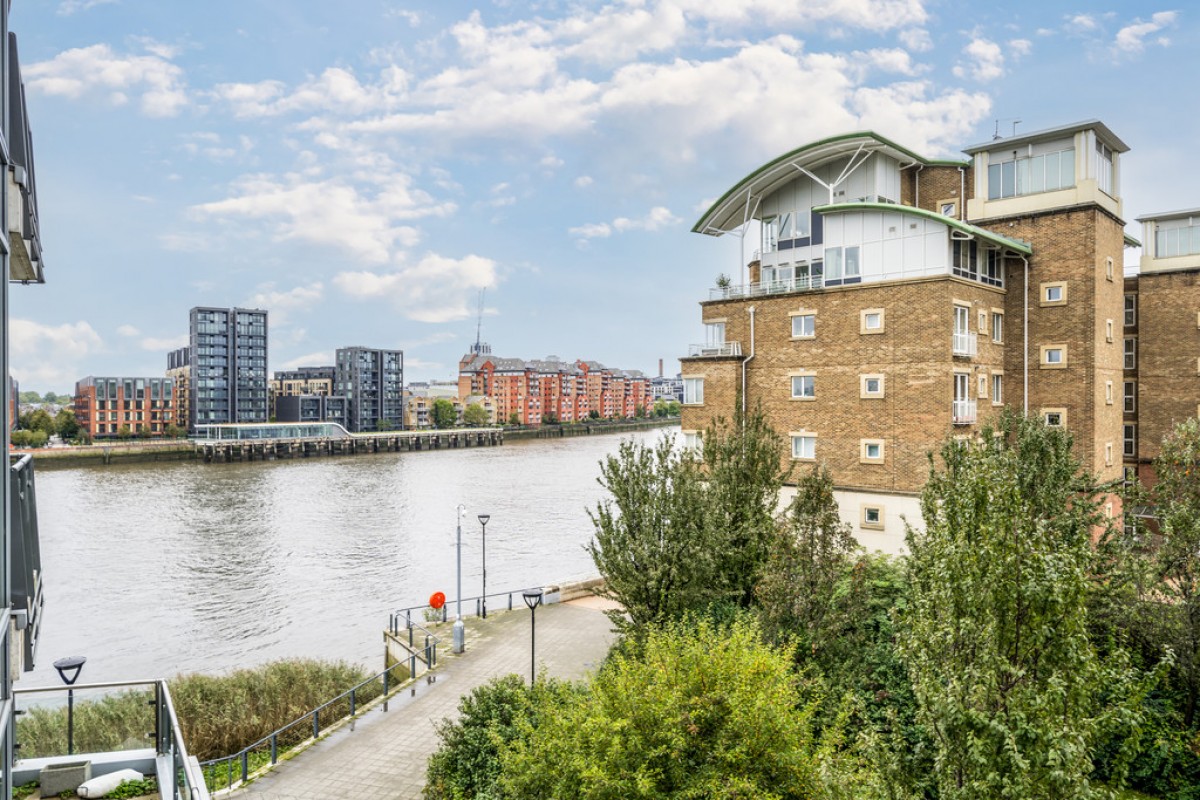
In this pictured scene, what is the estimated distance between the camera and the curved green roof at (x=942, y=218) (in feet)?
78.8

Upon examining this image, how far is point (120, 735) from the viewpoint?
15.6 m

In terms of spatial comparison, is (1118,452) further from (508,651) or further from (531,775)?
(531,775)

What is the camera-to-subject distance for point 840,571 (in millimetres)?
14812

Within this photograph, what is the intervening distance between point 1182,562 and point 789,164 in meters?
19.9

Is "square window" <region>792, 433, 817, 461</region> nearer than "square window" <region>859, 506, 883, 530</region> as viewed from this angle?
No

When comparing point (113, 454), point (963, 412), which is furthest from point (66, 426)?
point (963, 412)

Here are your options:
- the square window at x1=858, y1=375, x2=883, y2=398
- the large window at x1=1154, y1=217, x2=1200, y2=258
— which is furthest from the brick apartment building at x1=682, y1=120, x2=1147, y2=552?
the large window at x1=1154, y1=217, x2=1200, y2=258

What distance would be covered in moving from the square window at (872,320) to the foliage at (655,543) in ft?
36.2

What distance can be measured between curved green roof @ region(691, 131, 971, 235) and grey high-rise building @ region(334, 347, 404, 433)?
132762mm

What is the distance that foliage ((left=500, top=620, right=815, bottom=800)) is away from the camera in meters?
10.0

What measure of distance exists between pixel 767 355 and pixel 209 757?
21.7m

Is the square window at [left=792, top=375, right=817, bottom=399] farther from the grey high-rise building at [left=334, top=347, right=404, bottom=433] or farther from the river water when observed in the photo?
the grey high-rise building at [left=334, top=347, right=404, bottom=433]

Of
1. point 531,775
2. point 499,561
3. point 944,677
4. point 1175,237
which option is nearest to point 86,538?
point 499,561

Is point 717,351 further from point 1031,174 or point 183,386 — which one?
point 183,386
